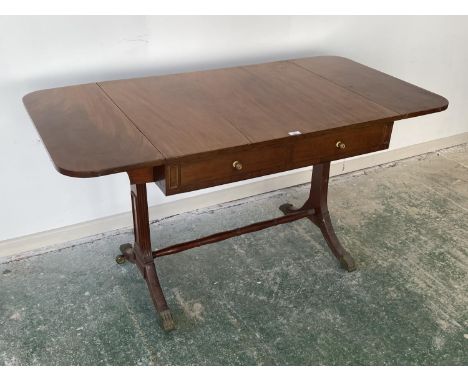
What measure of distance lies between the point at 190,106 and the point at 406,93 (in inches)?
34.2

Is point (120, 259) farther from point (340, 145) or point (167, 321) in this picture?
point (340, 145)

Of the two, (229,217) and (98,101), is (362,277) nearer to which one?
(229,217)

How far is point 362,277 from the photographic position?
2416 mm

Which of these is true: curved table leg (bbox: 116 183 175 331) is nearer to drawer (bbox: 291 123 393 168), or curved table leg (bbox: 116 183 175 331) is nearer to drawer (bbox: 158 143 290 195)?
drawer (bbox: 158 143 290 195)

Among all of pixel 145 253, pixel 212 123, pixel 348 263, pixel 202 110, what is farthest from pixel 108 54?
pixel 348 263

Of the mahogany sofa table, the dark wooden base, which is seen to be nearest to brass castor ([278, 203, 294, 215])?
the dark wooden base

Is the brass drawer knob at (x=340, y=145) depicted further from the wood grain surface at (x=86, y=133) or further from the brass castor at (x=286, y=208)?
the brass castor at (x=286, y=208)

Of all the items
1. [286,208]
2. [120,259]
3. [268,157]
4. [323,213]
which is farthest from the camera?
[286,208]

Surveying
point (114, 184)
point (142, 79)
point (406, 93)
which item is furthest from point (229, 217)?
point (406, 93)

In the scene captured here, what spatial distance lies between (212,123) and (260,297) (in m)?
0.85

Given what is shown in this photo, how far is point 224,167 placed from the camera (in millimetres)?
1735

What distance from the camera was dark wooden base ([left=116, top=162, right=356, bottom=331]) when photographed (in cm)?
209

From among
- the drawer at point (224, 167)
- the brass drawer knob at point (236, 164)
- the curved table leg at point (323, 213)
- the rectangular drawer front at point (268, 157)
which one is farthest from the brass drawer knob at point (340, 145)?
the curved table leg at point (323, 213)

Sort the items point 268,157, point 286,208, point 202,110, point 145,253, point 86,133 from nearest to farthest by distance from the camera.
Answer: point 86,133 < point 268,157 < point 202,110 < point 145,253 < point 286,208
